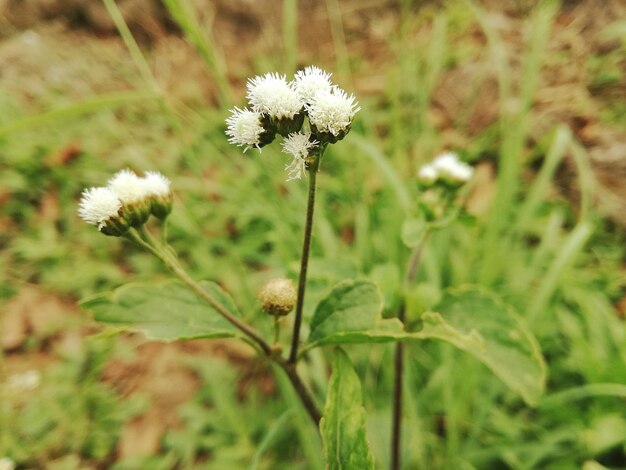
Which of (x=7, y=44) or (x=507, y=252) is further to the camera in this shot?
(x=7, y=44)

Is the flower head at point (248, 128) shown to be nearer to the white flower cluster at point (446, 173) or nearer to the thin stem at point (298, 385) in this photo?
the thin stem at point (298, 385)

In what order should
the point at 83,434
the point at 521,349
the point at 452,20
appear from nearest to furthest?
the point at 521,349 < the point at 83,434 < the point at 452,20

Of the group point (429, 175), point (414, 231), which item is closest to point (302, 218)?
point (429, 175)

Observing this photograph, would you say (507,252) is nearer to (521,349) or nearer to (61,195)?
(521,349)

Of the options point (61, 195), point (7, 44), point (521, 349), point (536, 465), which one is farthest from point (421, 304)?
point (7, 44)

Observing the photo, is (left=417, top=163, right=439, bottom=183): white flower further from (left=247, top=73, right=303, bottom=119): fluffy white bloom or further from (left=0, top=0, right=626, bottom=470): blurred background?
(left=247, top=73, right=303, bottom=119): fluffy white bloom
